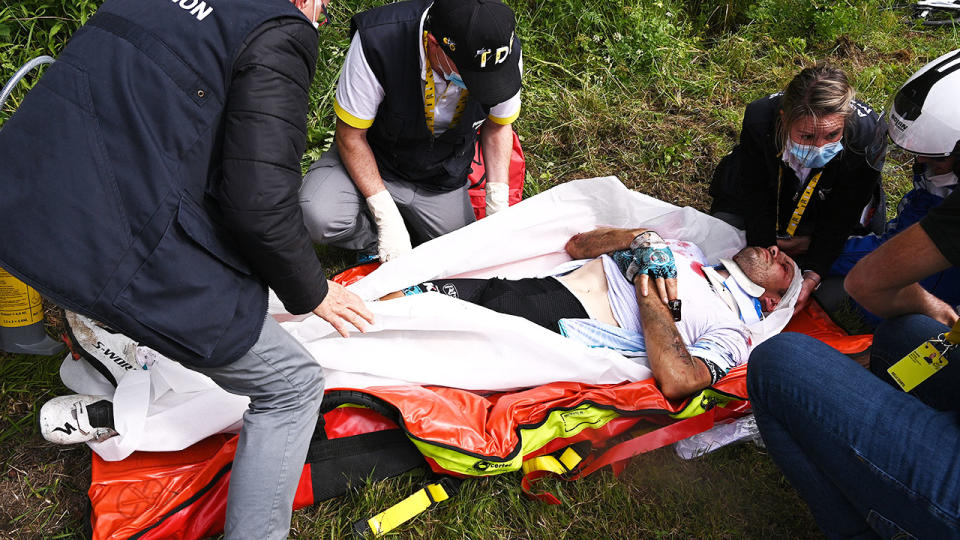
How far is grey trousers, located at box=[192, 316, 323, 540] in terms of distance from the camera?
A: 6.89ft

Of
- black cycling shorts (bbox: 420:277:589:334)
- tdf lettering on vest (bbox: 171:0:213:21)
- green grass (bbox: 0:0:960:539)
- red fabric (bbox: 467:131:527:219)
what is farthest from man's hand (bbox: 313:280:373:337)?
red fabric (bbox: 467:131:527:219)

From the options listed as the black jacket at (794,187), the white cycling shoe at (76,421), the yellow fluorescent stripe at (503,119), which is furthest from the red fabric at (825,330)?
the white cycling shoe at (76,421)

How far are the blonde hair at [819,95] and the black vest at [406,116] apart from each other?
4.60 feet

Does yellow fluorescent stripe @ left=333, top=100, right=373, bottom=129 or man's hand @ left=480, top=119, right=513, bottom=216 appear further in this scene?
man's hand @ left=480, top=119, right=513, bottom=216

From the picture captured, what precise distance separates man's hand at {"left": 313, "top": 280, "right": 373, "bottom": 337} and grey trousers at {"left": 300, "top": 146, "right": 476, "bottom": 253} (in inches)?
49.0

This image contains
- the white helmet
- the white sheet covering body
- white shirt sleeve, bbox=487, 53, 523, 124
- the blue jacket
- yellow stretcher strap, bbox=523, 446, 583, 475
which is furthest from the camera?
white shirt sleeve, bbox=487, 53, 523, 124

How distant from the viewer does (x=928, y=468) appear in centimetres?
186

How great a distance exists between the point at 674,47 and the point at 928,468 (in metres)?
4.02

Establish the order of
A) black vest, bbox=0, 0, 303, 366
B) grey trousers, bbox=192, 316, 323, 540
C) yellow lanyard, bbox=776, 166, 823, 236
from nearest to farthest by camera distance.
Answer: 1. black vest, bbox=0, 0, 303, 366
2. grey trousers, bbox=192, 316, 323, 540
3. yellow lanyard, bbox=776, 166, 823, 236

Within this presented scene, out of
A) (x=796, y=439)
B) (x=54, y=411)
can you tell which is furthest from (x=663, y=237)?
(x=54, y=411)

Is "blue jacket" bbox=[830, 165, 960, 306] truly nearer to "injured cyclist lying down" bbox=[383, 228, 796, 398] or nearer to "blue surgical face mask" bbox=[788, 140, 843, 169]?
"blue surgical face mask" bbox=[788, 140, 843, 169]

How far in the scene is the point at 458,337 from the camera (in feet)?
9.84

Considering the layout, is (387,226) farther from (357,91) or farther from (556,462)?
(556,462)

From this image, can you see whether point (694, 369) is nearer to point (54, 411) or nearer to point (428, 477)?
point (428, 477)
